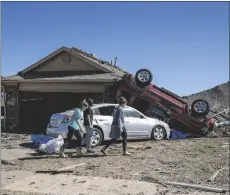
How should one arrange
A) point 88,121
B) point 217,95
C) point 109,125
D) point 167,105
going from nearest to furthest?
point 88,121
point 109,125
point 167,105
point 217,95

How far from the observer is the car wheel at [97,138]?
45.0 ft

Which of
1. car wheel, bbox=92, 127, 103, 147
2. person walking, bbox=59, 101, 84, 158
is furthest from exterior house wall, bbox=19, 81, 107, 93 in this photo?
person walking, bbox=59, 101, 84, 158

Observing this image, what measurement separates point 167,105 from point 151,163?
7.28 m

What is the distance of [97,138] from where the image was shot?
1382 centimetres

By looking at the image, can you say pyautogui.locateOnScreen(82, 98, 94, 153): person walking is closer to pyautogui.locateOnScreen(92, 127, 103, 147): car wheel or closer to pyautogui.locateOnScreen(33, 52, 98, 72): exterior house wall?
pyautogui.locateOnScreen(92, 127, 103, 147): car wheel

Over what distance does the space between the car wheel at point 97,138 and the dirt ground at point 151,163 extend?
15.7 inches

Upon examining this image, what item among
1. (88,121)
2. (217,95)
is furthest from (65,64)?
(217,95)

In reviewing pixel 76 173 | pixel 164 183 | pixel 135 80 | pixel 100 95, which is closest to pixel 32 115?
pixel 100 95

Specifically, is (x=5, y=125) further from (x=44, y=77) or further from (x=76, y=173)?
(x=76, y=173)

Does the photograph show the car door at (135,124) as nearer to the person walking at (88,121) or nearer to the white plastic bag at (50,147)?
the person walking at (88,121)

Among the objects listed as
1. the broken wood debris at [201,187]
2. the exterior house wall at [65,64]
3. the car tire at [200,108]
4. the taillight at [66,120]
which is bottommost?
the broken wood debris at [201,187]

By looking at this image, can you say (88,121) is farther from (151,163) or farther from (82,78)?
(82,78)

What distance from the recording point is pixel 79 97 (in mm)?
23281

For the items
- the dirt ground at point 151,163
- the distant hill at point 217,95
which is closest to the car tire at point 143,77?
the dirt ground at point 151,163
